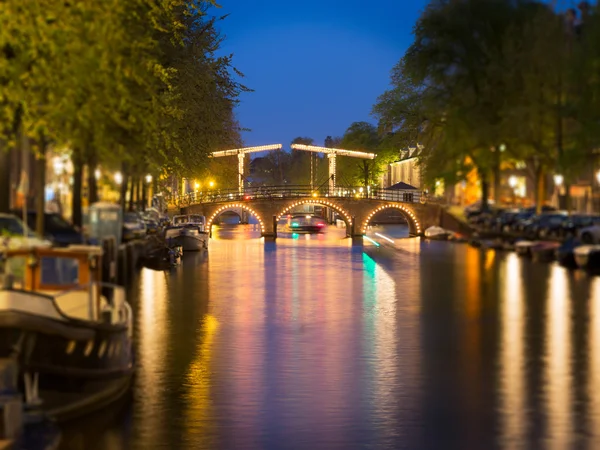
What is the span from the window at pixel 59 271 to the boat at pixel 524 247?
4658cm

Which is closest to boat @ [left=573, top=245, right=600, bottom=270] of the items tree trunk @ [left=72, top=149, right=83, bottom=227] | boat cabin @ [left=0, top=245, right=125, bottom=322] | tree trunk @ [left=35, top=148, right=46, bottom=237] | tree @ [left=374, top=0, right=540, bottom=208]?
tree @ [left=374, top=0, right=540, bottom=208]

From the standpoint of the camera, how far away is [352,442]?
769 inches

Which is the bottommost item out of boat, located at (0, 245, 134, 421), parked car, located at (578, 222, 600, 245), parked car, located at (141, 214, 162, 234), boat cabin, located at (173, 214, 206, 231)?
boat, located at (0, 245, 134, 421)

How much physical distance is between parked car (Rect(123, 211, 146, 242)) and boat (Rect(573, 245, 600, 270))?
70.3ft

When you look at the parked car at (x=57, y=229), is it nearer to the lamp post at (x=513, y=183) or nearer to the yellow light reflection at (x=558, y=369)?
the yellow light reflection at (x=558, y=369)

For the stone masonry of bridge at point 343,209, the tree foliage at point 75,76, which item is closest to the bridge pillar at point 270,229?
the stone masonry of bridge at point 343,209

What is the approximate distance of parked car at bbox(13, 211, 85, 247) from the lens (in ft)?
66.2

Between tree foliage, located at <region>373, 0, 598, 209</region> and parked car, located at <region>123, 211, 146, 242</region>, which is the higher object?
tree foliage, located at <region>373, 0, 598, 209</region>

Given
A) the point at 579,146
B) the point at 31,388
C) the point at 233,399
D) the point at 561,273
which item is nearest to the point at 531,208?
the point at 579,146

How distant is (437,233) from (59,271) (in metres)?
79.5

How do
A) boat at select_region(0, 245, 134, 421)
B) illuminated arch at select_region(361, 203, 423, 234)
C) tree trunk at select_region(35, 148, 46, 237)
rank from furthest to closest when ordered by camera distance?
illuminated arch at select_region(361, 203, 423, 234) → tree trunk at select_region(35, 148, 46, 237) → boat at select_region(0, 245, 134, 421)

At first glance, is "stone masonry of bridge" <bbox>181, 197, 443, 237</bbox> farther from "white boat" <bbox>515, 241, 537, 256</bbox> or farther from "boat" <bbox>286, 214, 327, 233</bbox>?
"white boat" <bbox>515, 241, 537, 256</bbox>

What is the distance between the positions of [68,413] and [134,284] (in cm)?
3050

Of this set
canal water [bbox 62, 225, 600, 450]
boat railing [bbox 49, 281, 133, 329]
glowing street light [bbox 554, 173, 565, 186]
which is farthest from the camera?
glowing street light [bbox 554, 173, 565, 186]
